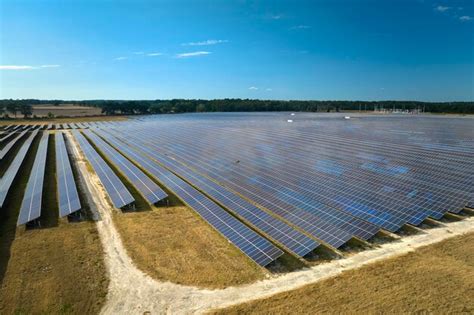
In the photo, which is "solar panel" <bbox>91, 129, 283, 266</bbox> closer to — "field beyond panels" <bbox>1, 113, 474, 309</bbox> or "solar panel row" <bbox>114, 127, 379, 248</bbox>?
"field beyond panels" <bbox>1, 113, 474, 309</bbox>

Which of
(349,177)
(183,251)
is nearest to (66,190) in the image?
(183,251)

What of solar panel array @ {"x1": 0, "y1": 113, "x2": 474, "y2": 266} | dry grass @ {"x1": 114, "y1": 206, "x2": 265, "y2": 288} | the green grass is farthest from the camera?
the green grass

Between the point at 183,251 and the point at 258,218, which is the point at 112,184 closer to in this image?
the point at 183,251

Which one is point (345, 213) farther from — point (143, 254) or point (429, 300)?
point (143, 254)

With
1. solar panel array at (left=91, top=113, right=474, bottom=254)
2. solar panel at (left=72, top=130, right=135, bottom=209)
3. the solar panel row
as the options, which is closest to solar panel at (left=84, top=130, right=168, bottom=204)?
solar panel at (left=72, top=130, right=135, bottom=209)

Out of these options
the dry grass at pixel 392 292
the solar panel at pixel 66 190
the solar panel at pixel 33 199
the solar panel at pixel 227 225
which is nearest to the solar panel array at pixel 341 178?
the solar panel at pixel 227 225

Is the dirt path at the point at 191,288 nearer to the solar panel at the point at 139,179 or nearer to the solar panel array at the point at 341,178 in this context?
the solar panel array at the point at 341,178

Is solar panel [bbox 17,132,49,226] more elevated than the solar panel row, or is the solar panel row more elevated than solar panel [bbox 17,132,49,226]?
solar panel [bbox 17,132,49,226]
